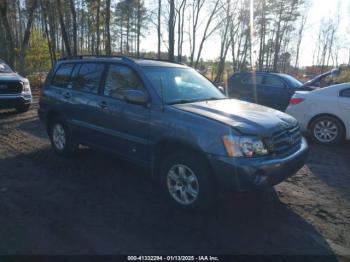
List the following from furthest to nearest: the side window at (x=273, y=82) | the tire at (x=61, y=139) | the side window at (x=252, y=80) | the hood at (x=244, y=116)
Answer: the side window at (x=252, y=80)
the side window at (x=273, y=82)
the tire at (x=61, y=139)
the hood at (x=244, y=116)

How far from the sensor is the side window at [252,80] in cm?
1119

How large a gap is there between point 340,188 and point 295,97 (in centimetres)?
337

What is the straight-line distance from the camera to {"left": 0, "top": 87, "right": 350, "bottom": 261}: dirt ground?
3184mm

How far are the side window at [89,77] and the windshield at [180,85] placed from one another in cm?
99

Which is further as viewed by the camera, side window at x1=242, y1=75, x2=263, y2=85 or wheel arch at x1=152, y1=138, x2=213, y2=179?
side window at x1=242, y1=75, x2=263, y2=85

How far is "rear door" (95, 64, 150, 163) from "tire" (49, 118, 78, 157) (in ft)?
3.87

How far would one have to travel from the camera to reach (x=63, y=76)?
5.91 metres

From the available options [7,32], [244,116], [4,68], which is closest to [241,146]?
[244,116]

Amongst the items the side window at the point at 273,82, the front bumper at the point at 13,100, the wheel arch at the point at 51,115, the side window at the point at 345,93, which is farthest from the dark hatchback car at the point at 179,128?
the side window at the point at 273,82

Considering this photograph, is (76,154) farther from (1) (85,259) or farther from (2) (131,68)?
(1) (85,259)

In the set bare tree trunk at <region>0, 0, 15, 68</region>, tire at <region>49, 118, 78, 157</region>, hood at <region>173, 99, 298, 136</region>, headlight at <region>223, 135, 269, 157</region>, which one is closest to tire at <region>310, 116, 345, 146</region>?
hood at <region>173, 99, 298, 136</region>

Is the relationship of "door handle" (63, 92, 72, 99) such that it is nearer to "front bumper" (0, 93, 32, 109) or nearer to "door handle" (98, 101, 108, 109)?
"door handle" (98, 101, 108, 109)

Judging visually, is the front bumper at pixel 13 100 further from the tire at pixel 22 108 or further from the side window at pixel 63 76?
the side window at pixel 63 76

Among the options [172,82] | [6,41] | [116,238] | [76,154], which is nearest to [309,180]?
[172,82]
